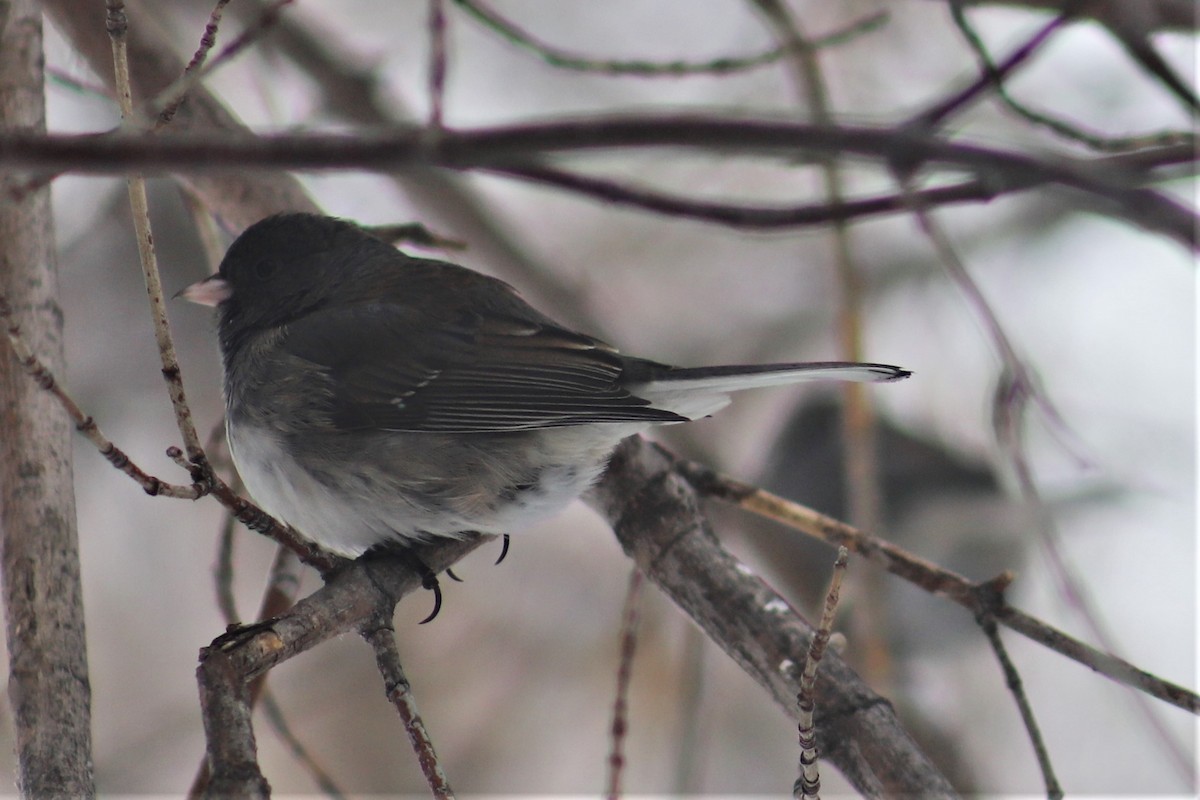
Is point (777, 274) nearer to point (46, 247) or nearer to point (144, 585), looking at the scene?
point (144, 585)

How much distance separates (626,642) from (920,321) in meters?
4.30

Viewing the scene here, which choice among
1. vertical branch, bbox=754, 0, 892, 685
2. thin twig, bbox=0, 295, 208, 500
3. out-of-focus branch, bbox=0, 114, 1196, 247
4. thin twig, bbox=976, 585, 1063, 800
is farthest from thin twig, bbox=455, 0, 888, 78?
out-of-focus branch, bbox=0, 114, 1196, 247

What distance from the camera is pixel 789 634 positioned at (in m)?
2.09

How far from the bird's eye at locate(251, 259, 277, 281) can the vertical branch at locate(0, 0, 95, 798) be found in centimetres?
74

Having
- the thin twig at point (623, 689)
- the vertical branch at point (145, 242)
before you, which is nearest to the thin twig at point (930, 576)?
the thin twig at point (623, 689)

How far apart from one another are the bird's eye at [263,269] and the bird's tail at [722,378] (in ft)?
3.48

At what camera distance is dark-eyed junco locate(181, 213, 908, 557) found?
8.19 ft

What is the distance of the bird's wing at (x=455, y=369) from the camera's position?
2572 mm

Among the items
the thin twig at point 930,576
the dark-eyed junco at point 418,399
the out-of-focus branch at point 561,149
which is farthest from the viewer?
the dark-eyed junco at point 418,399

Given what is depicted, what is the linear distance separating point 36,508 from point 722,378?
1404mm

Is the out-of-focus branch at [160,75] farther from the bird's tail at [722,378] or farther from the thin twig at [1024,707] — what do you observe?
the thin twig at [1024,707]

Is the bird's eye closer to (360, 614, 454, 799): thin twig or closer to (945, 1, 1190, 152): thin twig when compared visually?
(360, 614, 454, 799): thin twig

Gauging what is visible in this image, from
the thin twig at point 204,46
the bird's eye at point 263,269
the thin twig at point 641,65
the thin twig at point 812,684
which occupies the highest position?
the thin twig at point 641,65

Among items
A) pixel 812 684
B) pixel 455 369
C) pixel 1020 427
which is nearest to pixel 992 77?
pixel 812 684
